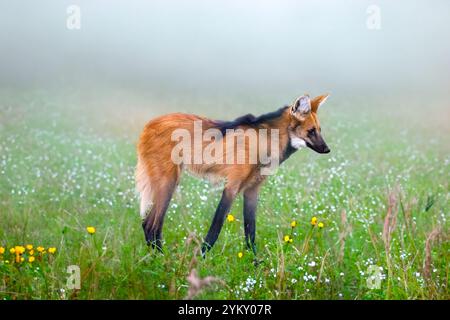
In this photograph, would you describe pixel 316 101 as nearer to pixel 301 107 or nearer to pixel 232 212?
pixel 301 107

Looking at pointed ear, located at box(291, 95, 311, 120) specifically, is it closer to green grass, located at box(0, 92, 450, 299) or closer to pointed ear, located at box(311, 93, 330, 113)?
pointed ear, located at box(311, 93, 330, 113)

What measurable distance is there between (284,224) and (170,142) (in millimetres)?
1242

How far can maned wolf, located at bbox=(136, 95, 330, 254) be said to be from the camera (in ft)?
16.6

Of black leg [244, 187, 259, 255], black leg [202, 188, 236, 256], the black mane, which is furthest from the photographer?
black leg [244, 187, 259, 255]

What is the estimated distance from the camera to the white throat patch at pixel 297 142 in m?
5.07

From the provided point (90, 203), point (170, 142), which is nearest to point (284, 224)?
point (170, 142)

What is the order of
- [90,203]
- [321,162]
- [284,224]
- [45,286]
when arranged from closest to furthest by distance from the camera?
[45,286]
[284,224]
[90,203]
[321,162]

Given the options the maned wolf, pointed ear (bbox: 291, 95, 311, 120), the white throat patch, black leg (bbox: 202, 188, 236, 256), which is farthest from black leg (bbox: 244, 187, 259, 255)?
pointed ear (bbox: 291, 95, 311, 120)

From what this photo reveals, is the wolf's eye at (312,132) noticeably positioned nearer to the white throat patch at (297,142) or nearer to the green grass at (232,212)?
the white throat patch at (297,142)

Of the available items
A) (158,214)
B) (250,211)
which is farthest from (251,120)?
(158,214)

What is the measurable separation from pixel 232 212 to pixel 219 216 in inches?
19.4

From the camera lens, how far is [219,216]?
16.7 ft

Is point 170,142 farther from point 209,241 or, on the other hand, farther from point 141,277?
point 141,277
